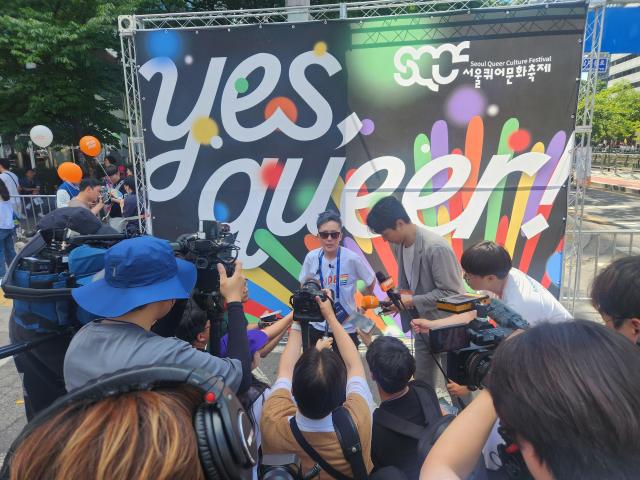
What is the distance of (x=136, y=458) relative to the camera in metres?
0.71

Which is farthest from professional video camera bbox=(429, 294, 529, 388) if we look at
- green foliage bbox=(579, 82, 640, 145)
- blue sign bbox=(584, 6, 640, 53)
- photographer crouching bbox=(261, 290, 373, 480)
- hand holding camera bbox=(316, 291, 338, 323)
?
green foliage bbox=(579, 82, 640, 145)

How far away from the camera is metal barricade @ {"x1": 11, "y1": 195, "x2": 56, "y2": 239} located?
30.7ft

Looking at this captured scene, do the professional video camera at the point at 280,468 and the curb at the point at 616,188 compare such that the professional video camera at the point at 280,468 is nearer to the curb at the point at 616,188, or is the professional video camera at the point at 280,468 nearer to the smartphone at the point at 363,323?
the smartphone at the point at 363,323

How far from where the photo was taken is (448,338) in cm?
168

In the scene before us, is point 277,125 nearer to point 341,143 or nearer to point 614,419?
point 341,143

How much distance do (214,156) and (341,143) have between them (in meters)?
1.40

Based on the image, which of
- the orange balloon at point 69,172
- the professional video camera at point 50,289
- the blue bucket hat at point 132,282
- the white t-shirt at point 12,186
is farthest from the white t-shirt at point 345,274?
the white t-shirt at point 12,186

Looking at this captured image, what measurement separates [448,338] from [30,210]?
10.9 m

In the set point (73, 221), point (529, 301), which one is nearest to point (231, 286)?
point (529, 301)

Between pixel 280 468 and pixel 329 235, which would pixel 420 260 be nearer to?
pixel 329 235

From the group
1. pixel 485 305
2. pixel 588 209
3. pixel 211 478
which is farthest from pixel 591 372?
pixel 588 209

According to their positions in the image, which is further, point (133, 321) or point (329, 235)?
point (329, 235)

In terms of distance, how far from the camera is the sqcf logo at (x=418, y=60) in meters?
4.25

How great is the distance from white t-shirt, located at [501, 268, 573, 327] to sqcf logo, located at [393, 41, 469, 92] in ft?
8.78
